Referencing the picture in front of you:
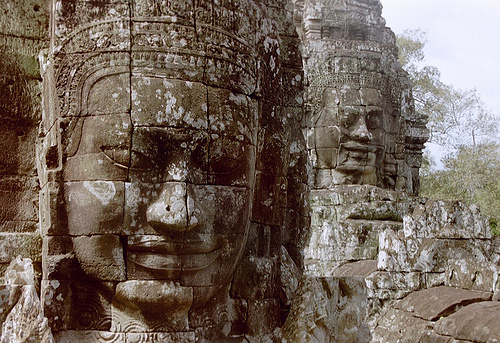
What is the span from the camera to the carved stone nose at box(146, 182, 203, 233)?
3.74m

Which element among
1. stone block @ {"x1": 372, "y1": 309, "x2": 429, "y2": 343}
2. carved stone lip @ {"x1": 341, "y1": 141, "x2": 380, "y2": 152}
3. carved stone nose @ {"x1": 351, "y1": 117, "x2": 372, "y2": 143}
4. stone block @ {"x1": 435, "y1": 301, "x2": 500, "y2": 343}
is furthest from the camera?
carved stone lip @ {"x1": 341, "y1": 141, "x2": 380, "y2": 152}

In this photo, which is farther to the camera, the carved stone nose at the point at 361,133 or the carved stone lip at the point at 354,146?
the carved stone lip at the point at 354,146

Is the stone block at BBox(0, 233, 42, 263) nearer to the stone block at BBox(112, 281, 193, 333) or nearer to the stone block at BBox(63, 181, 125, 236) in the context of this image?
the stone block at BBox(63, 181, 125, 236)

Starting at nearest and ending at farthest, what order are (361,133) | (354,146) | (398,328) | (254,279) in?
(254,279) → (398,328) → (361,133) → (354,146)

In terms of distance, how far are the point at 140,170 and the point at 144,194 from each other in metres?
0.14

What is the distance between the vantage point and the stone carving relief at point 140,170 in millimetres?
3805

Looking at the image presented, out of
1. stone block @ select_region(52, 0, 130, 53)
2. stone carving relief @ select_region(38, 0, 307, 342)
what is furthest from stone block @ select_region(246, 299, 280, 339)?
stone block @ select_region(52, 0, 130, 53)

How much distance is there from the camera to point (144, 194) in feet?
12.5

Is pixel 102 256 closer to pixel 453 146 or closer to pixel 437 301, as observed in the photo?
pixel 437 301

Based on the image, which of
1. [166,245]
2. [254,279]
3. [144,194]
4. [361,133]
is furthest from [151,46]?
[361,133]

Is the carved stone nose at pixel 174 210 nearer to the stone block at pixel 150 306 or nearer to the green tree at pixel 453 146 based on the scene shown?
the stone block at pixel 150 306

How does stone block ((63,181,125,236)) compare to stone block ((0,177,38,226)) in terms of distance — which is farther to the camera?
stone block ((0,177,38,226))

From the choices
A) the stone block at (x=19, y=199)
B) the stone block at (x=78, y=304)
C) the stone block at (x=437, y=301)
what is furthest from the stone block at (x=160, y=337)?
the stone block at (x=437, y=301)

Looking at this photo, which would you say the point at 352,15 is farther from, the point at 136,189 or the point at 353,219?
the point at 136,189
